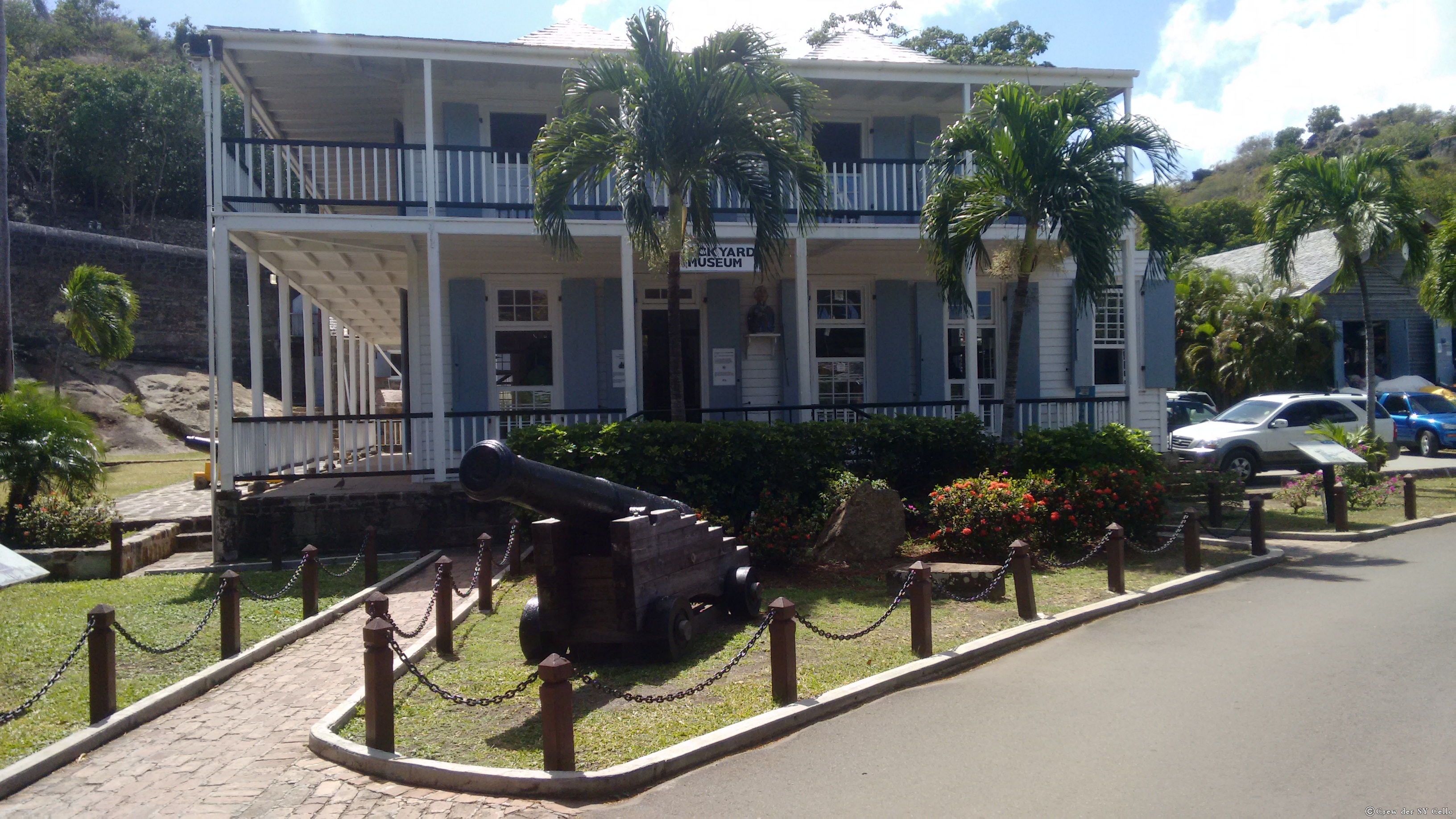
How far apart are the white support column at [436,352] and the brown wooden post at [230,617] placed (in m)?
5.32

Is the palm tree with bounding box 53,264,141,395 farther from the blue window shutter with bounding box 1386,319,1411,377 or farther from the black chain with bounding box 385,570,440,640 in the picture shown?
the blue window shutter with bounding box 1386,319,1411,377

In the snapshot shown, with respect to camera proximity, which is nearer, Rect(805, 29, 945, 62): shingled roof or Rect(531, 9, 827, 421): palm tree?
Rect(531, 9, 827, 421): palm tree

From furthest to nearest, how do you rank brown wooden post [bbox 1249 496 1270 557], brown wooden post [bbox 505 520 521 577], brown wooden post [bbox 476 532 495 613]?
brown wooden post [bbox 1249 496 1270 557] < brown wooden post [bbox 505 520 521 577] < brown wooden post [bbox 476 532 495 613]

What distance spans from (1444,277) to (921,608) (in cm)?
1798

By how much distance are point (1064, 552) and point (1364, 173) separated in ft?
37.1

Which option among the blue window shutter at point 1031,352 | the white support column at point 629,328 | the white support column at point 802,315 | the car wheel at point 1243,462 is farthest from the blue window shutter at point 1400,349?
the white support column at point 629,328

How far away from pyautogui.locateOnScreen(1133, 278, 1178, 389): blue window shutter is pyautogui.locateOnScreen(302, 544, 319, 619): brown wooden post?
13713 mm

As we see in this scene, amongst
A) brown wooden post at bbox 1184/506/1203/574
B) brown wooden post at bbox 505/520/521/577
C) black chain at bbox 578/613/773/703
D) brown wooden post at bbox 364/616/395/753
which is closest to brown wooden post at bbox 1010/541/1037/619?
black chain at bbox 578/613/773/703

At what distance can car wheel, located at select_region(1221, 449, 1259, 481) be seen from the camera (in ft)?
64.0

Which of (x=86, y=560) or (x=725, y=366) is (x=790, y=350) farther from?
(x=86, y=560)

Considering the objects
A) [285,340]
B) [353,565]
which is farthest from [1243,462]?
[285,340]

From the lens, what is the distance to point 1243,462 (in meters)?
19.5

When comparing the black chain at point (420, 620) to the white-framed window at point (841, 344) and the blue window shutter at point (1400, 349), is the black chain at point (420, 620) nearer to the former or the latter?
the white-framed window at point (841, 344)

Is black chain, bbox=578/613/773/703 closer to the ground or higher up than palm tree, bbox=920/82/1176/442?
closer to the ground
